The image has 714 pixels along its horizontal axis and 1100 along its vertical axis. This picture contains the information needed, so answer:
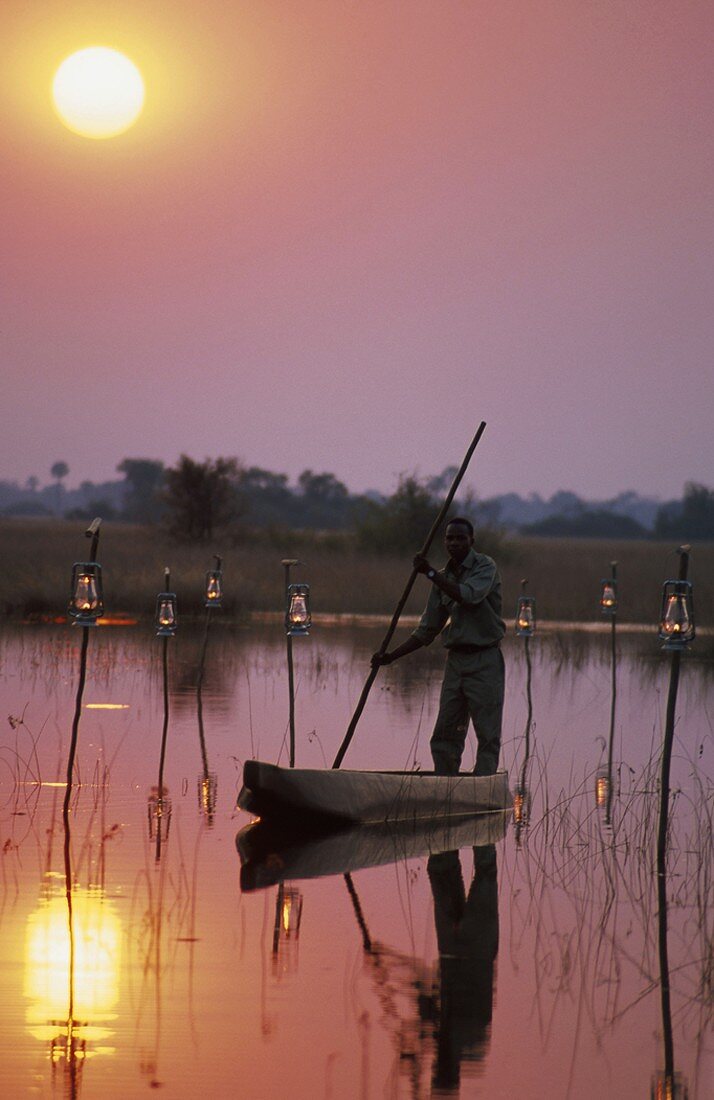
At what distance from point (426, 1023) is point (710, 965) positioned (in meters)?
1.70

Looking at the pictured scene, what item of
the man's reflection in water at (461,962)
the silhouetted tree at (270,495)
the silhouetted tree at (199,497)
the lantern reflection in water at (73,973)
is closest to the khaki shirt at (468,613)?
the man's reflection in water at (461,962)

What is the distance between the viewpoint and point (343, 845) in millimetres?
11039

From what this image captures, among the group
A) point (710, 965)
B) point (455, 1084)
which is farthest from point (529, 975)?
point (455, 1084)

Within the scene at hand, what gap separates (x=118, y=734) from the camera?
54.1 ft

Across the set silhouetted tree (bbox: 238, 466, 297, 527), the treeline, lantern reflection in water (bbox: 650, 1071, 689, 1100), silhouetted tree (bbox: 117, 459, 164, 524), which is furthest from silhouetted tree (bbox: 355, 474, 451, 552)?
silhouetted tree (bbox: 117, 459, 164, 524)

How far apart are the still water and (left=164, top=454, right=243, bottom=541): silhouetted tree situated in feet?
145

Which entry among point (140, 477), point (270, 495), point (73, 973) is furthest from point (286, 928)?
point (140, 477)

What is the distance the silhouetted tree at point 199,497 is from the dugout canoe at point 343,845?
48868mm

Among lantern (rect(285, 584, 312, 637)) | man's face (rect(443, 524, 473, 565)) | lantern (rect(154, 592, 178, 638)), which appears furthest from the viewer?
lantern (rect(154, 592, 178, 638))

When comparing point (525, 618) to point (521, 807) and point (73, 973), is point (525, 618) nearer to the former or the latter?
point (521, 807)

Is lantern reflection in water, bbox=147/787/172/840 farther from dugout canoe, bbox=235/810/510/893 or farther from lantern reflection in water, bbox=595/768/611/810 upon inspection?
lantern reflection in water, bbox=595/768/611/810

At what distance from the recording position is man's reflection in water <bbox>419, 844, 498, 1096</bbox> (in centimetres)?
671

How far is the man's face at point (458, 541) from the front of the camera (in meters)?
12.2

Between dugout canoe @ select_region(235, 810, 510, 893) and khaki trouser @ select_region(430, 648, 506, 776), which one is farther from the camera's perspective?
khaki trouser @ select_region(430, 648, 506, 776)
